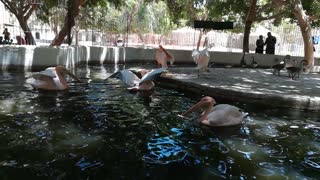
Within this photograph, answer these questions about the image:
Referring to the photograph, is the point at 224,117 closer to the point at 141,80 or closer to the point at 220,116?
the point at 220,116

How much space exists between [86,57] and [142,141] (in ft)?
47.5

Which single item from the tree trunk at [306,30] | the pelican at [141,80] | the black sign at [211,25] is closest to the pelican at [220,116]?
the pelican at [141,80]

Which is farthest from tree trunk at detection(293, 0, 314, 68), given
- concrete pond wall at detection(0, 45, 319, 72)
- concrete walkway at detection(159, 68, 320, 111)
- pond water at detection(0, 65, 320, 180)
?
pond water at detection(0, 65, 320, 180)

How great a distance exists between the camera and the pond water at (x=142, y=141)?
5688 mm

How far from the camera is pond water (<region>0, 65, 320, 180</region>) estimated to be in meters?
5.69

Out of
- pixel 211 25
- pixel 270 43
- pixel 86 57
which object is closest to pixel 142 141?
pixel 86 57

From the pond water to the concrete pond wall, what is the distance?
561 centimetres

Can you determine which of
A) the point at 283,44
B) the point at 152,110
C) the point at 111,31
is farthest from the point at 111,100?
the point at 111,31

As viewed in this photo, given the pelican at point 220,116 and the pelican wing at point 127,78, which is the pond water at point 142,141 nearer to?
the pelican at point 220,116

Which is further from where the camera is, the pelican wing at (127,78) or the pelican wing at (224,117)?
the pelican wing at (127,78)

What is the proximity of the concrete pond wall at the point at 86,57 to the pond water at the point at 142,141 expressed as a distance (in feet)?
18.4

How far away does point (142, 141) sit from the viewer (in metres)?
7.02

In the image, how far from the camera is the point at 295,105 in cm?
1031

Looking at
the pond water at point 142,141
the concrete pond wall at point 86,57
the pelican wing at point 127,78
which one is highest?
the concrete pond wall at point 86,57
